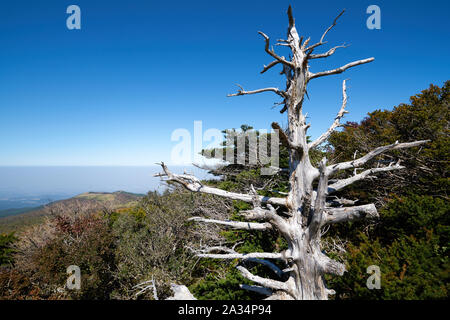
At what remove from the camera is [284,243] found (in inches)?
225

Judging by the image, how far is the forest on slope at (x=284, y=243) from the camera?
3.30 m

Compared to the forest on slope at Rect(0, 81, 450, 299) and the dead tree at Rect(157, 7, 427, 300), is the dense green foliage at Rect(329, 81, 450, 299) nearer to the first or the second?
the forest on slope at Rect(0, 81, 450, 299)

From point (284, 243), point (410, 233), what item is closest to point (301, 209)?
point (284, 243)

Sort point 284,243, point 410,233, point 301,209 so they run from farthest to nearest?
1. point 284,243
2. point 410,233
3. point 301,209

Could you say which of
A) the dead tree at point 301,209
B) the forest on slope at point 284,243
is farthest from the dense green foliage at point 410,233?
the dead tree at point 301,209

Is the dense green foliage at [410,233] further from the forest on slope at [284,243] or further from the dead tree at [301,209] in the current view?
the dead tree at [301,209]

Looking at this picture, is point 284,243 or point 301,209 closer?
point 301,209

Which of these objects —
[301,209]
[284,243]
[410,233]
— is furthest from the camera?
[284,243]

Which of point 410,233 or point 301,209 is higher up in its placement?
point 301,209

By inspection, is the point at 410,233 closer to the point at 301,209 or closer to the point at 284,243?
the point at 301,209
